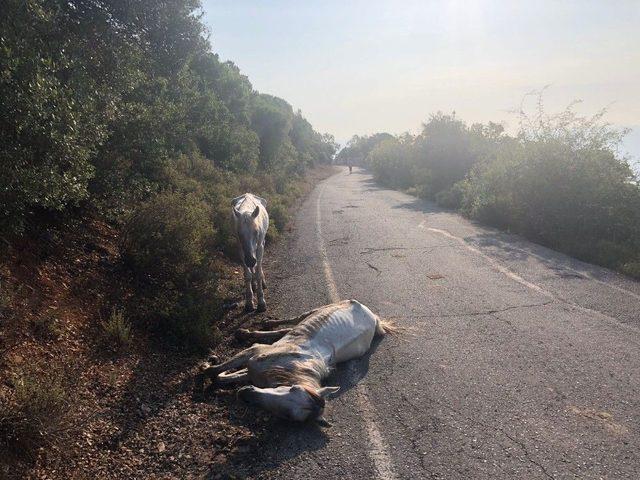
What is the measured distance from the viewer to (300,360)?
481 centimetres

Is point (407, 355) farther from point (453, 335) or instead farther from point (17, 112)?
point (17, 112)

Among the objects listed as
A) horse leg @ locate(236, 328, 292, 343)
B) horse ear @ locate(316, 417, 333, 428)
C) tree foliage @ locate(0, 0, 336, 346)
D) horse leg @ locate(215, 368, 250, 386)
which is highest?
tree foliage @ locate(0, 0, 336, 346)

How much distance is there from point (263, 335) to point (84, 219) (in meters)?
4.04

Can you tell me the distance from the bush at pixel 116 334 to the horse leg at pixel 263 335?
1.34 metres

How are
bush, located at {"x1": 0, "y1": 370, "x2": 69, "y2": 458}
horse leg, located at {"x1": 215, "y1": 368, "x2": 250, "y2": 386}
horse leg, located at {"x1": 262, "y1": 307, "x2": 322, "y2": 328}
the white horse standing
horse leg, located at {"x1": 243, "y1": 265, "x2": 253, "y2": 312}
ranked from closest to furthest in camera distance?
bush, located at {"x1": 0, "y1": 370, "x2": 69, "y2": 458} < horse leg, located at {"x1": 215, "y1": 368, "x2": 250, "y2": 386} < horse leg, located at {"x1": 262, "y1": 307, "x2": 322, "y2": 328} < the white horse standing < horse leg, located at {"x1": 243, "y1": 265, "x2": 253, "y2": 312}

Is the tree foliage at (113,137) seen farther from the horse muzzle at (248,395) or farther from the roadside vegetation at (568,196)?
the roadside vegetation at (568,196)

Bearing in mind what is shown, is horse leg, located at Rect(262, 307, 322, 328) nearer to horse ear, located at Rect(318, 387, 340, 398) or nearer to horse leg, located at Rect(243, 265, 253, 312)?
horse leg, located at Rect(243, 265, 253, 312)

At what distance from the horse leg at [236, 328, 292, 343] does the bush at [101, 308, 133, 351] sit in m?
1.34

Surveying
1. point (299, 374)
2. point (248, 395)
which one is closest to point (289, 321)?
point (299, 374)

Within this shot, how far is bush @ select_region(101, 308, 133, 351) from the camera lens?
17.6 feet

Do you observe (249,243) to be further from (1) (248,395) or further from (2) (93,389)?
(1) (248,395)

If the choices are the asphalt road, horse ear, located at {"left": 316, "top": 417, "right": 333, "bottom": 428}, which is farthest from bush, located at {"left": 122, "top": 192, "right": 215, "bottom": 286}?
horse ear, located at {"left": 316, "top": 417, "right": 333, "bottom": 428}

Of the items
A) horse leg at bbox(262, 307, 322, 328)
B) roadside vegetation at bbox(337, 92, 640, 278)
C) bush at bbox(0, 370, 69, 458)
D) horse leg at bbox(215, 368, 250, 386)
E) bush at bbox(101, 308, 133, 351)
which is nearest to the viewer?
bush at bbox(0, 370, 69, 458)

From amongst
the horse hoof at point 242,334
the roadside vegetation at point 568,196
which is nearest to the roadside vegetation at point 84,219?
the horse hoof at point 242,334
